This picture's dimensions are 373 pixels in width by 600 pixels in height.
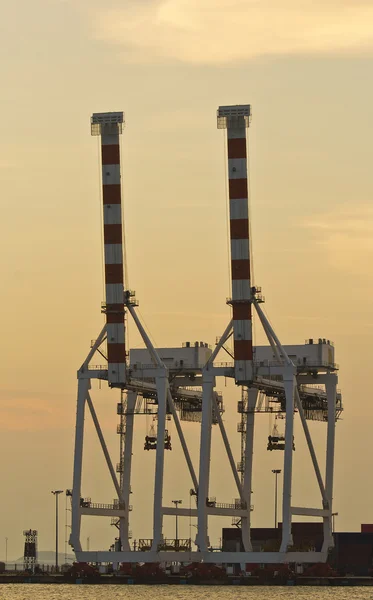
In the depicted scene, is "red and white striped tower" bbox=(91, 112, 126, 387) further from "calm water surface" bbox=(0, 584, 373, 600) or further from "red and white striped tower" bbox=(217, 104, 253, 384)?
"calm water surface" bbox=(0, 584, 373, 600)

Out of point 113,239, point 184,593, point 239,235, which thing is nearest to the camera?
point 184,593

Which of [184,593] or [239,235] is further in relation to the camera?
[239,235]

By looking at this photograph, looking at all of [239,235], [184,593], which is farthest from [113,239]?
[184,593]

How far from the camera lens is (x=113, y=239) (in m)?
109

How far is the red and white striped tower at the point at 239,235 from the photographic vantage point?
347 feet

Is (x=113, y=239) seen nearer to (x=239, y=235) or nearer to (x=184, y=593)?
(x=239, y=235)

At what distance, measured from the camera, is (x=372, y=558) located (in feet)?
422

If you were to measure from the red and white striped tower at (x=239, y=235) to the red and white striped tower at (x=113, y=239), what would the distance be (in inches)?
270

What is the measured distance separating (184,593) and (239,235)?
70.1 feet

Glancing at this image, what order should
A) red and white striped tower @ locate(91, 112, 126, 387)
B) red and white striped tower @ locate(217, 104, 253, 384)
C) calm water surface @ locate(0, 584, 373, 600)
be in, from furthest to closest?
red and white striped tower @ locate(91, 112, 126, 387), red and white striped tower @ locate(217, 104, 253, 384), calm water surface @ locate(0, 584, 373, 600)

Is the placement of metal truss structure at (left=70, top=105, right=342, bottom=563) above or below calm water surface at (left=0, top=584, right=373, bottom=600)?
above

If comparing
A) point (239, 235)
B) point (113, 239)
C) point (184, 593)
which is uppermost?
point (113, 239)

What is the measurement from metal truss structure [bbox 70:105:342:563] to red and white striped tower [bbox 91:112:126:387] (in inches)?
2.4

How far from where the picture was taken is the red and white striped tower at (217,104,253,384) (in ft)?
347
